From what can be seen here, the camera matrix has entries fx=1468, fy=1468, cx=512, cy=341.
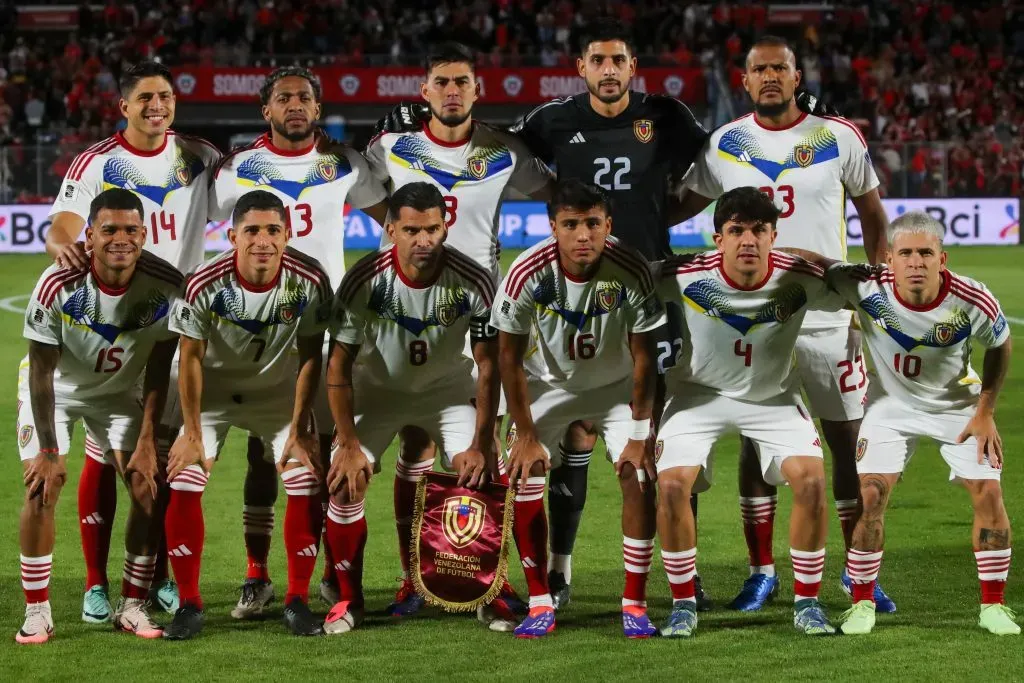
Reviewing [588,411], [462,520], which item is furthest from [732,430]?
[462,520]

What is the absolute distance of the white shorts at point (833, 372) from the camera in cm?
633

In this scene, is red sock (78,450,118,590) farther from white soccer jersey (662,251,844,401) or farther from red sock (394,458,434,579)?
white soccer jersey (662,251,844,401)

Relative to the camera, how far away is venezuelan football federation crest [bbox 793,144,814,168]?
648cm

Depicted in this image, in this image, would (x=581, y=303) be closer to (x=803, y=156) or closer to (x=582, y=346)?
(x=582, y=346)

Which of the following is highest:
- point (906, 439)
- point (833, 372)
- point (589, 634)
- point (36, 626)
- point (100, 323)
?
point (100, 323)

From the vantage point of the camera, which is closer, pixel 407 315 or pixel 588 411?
pixel 407 315

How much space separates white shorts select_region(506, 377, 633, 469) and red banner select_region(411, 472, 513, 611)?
0.90 feet

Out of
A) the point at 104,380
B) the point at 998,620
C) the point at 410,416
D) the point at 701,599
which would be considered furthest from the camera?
the point at 701,599

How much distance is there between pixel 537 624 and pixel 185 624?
1.37 metres

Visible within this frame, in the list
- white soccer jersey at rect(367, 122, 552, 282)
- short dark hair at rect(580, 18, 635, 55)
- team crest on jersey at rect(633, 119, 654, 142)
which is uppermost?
short dark hair at rect(580, 18, 635, 55)

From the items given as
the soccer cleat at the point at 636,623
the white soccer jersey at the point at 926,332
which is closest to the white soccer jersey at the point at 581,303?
the white soccer jersey at the point at 926,332

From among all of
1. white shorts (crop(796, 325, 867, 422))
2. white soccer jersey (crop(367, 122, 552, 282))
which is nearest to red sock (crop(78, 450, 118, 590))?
white soccer jersey (crop(367, 122, 552, 282))

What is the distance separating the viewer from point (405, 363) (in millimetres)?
5977

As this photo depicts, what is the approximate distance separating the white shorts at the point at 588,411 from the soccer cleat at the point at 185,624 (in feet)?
4.63
